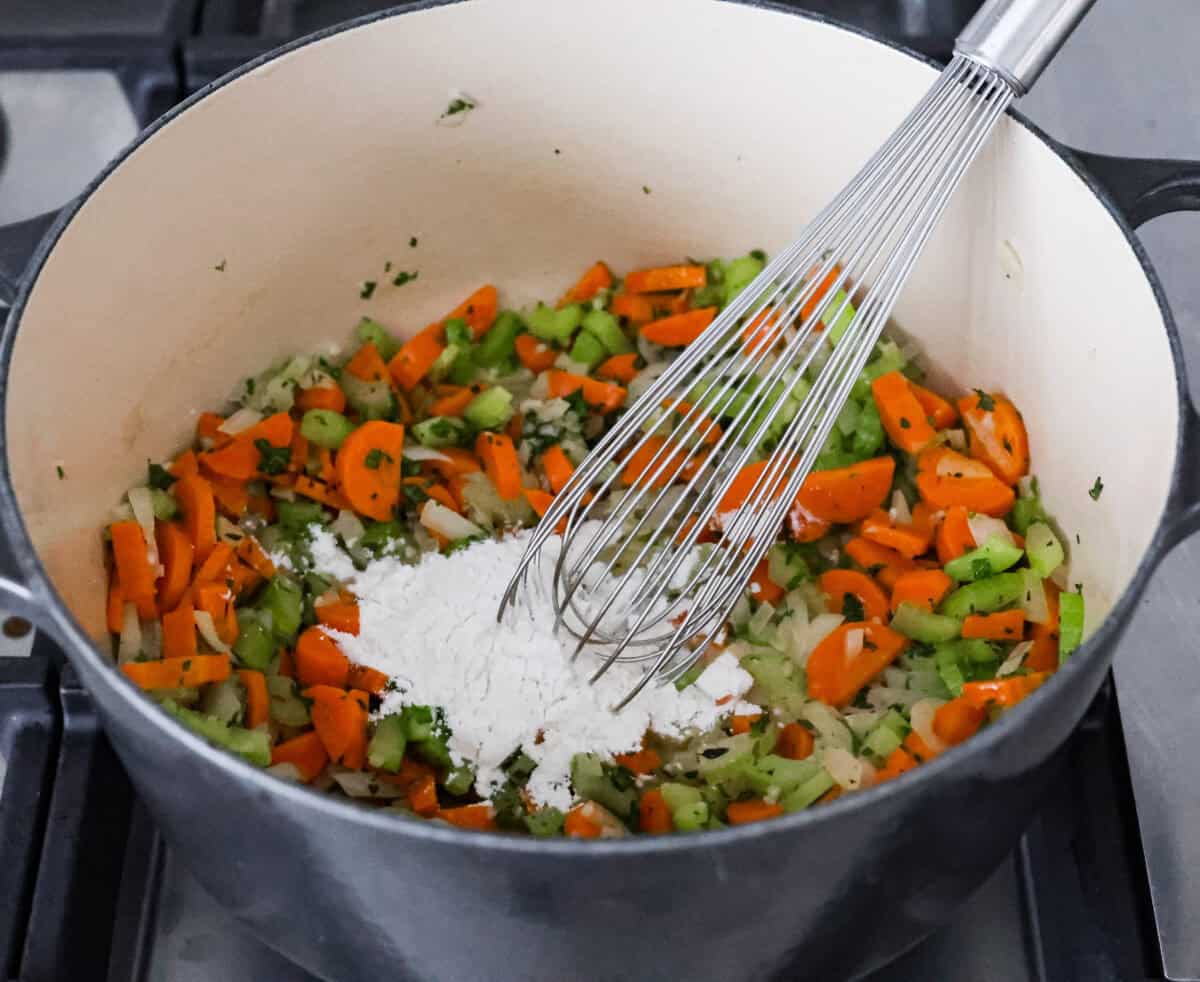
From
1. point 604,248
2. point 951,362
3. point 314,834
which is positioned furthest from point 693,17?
point 314,834

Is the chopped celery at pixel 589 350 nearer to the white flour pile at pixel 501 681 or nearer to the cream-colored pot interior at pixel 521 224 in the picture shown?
the cream-colored pot interior at pixel 521 224

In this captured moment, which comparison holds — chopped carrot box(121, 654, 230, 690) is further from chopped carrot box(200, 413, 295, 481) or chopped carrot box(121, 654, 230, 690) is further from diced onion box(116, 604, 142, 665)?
chopped carrot box(200, 413, 295, 481)

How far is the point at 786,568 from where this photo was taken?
1028 millimetres

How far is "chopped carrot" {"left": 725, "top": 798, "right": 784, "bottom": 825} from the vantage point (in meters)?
0.87

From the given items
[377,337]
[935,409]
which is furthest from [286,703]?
[935,409]

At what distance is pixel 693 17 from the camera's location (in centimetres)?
99

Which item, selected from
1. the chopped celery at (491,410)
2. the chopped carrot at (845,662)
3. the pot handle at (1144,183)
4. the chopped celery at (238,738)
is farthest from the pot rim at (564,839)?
the chopped celery at (491,410)

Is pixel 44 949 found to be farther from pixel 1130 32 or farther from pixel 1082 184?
pixel 1130 32

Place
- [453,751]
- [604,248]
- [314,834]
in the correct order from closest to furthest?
[314,834] → [453,751] → [604,248]

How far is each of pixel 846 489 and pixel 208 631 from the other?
0.49 m

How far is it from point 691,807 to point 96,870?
0.38 metres

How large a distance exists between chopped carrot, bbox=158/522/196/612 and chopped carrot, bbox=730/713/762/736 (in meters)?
0.42

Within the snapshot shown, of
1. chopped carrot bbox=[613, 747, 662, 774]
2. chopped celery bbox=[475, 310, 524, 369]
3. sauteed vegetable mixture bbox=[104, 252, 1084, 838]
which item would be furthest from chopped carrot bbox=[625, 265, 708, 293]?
chopped carrot bbox=[613, 747, 662, 774]

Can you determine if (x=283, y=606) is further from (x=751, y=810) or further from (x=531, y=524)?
(x=751, y=810)
